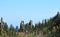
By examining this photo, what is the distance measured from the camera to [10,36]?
27.1 meters

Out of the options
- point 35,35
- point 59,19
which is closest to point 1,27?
point 35,35

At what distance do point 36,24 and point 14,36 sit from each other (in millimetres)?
18080

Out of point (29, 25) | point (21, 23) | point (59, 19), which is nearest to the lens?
point (59, 19)

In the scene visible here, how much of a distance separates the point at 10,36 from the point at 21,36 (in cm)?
137

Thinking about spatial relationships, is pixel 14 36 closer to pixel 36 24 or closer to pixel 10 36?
pixel 10 36

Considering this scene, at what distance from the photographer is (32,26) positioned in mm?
45469

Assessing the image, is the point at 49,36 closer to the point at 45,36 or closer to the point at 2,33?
the point at 45,36

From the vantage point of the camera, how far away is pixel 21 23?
41594mm

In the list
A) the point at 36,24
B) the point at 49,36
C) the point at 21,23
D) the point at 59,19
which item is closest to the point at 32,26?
the point at 36,24

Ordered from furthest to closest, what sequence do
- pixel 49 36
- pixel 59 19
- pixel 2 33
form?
pixel 59 19
pixel 49 36
pixel 2 33

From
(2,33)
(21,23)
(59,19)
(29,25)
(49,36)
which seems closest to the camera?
(2,33)

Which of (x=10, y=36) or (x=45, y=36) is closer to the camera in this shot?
(x=10, y=36)

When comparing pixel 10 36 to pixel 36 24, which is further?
pixel 36 24

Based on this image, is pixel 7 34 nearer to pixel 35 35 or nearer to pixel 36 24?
pixel 35 35
